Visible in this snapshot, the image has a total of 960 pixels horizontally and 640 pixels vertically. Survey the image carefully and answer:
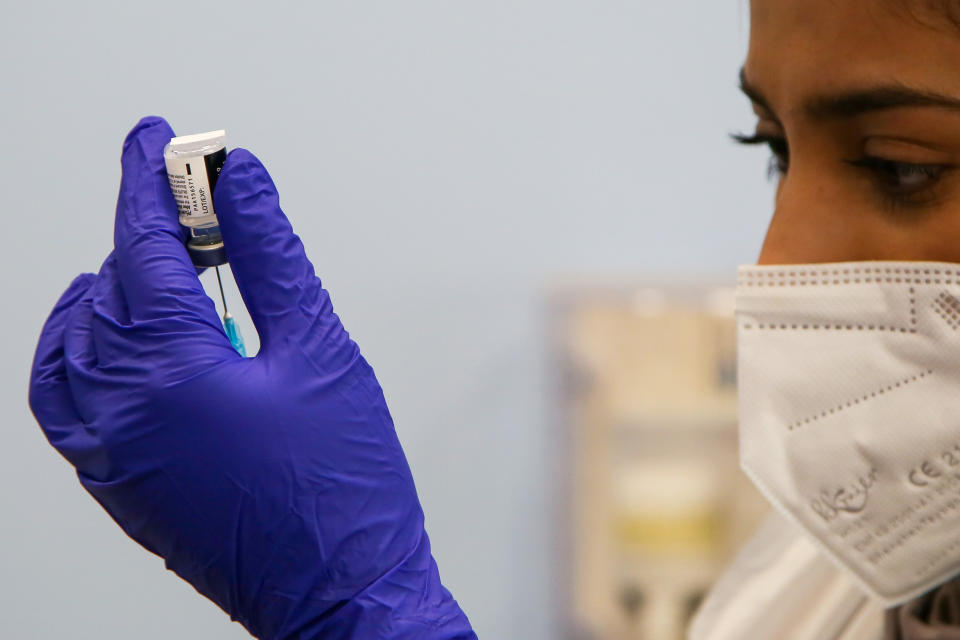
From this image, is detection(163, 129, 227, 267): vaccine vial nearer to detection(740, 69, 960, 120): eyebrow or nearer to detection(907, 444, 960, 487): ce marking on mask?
detection(740, 69, 960, 120): eyebrow

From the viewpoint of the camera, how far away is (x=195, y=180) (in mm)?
780

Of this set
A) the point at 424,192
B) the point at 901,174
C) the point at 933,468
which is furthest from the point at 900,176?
the point at 424,192

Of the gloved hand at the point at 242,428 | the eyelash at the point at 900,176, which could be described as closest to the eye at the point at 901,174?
the eyelash at the point at 900,176

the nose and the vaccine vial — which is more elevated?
the vaccine vial

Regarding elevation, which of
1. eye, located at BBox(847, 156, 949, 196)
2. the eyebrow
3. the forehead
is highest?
the forehead

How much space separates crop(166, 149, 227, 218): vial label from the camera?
78 centimetres

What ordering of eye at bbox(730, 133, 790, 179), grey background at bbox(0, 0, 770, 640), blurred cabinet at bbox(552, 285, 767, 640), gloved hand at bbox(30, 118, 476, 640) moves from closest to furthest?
gloved hand at bbox(30, 118, 476, 640), eye at bbox(730, 133, 790, 179), grey background at bbox(0, 0, 770, 640), blurred cabinet at bbox(552, 285, 767, 640)

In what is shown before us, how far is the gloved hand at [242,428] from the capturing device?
734 millimetres

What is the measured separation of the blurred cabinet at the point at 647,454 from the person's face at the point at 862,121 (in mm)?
712

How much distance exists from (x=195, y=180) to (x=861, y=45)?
0.55 m

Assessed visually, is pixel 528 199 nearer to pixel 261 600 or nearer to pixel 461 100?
pixel 461 100

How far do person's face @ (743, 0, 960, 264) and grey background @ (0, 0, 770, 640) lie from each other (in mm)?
634

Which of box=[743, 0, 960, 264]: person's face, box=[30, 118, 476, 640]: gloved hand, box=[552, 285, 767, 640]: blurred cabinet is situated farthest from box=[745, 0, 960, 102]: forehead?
box=[552, 285, 767, 640]: blurred cabinet

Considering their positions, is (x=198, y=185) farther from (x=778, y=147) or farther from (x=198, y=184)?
(x=778, y=147)
